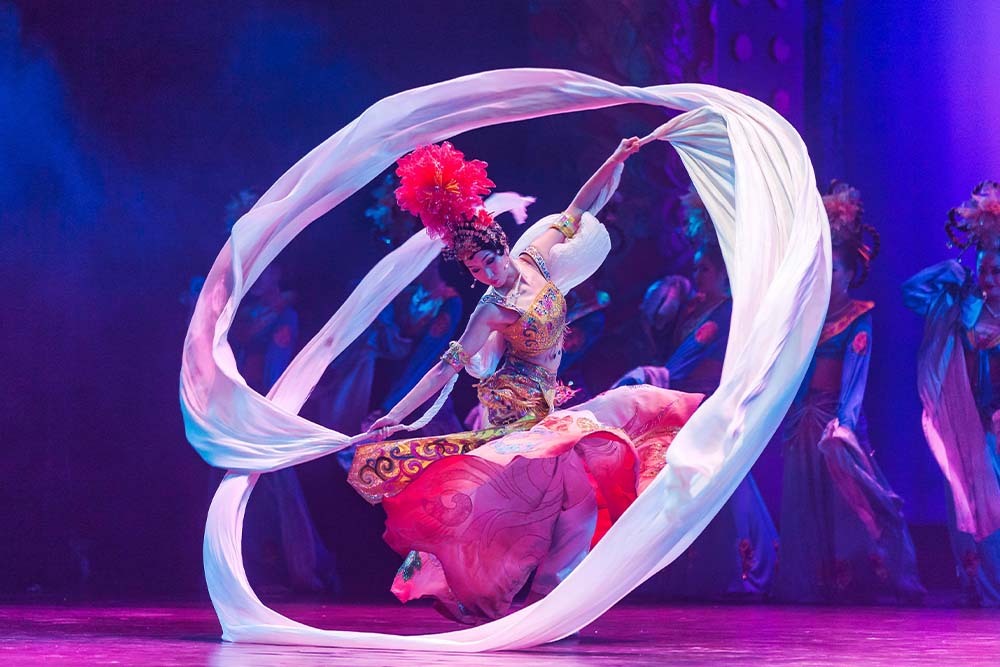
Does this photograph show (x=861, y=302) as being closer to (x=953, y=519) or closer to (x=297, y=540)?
(x=953, y=519)

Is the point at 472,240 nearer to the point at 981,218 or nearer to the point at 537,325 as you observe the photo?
the point at 537,325

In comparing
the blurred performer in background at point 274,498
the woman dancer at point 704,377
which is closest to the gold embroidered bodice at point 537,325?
the woman dancer at point 704,377

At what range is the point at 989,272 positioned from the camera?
20.3 ft

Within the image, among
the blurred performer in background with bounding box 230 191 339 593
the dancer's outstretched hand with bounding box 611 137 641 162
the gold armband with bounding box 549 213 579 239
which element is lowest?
the blurred performer in background with bounding box 230 191 339 593

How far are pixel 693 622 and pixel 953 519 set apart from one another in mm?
1945

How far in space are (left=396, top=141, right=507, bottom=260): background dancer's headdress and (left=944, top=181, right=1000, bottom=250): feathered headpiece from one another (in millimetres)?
2944

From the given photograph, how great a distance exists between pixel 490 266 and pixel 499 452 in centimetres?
62

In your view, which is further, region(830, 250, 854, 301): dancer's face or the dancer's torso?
region(830, 250, 854, 301): dancer's face

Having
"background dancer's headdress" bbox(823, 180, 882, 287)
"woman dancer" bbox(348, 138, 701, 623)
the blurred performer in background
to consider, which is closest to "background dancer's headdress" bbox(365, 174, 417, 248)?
the blurred performer in background

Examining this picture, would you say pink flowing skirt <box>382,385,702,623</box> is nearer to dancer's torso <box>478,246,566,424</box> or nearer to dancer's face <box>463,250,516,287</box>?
Result: dancer's torso <box>478,246,566,424</box>

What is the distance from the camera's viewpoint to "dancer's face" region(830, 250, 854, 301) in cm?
656

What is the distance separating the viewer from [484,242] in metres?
4.25

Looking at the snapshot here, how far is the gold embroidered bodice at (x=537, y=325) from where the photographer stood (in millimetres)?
4297

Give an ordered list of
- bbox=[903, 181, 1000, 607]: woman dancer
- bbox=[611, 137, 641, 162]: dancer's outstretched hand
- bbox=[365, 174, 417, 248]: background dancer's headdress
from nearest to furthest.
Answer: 1. bbox=[611, 137, 641, 162]: dancer's outstretched hand
2. bbox=[903, 181, 1000, 607]: woman dancer
3. bbox=[365, 174, 417, 248]: background dancer's headdress
